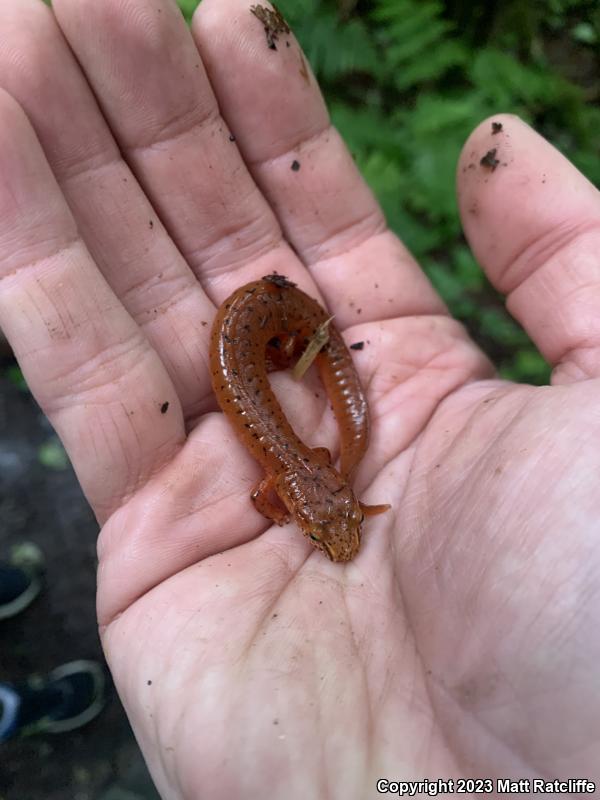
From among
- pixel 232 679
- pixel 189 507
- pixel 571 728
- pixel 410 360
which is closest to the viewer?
pixel 571 728

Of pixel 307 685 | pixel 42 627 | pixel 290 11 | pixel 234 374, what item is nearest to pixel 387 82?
pixel 290 11

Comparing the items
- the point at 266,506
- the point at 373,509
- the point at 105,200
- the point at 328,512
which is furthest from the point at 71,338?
the point at 373,509

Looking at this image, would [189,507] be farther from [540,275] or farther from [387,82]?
[387,82]

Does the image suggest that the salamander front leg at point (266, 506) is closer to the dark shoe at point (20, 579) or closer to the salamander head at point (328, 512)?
the salamander head at point (328, 512)

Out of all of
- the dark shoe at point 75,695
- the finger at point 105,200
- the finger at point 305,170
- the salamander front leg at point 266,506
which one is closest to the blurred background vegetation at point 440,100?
the finger at point 305,170

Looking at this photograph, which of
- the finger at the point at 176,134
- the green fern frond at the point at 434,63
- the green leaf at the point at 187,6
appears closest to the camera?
the finger at the point at 176,134

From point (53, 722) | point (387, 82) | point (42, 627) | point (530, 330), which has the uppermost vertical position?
point (387, 82)

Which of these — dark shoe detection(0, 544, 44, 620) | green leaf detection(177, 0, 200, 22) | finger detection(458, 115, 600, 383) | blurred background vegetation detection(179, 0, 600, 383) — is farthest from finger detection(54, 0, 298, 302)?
dark shoe detection(0, 544, 44, 620)
